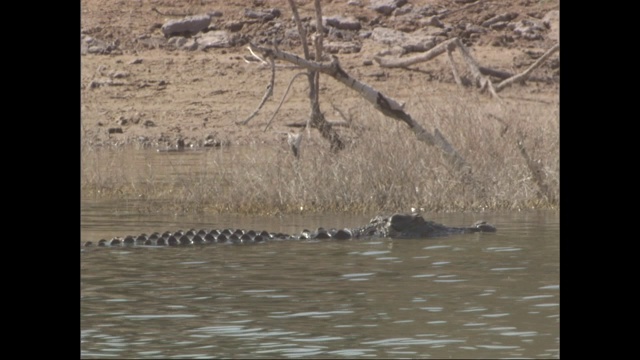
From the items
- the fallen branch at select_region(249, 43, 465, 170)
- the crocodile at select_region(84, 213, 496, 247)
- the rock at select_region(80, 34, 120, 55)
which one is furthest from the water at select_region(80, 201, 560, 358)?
the rock at select_region(80, 34, 120, 55)

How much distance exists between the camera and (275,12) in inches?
1107

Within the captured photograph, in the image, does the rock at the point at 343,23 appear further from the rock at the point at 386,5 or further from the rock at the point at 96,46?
the rock at the point at 96,46

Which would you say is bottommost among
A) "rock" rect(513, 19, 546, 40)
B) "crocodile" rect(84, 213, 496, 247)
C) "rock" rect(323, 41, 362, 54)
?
"crocodile" rect(84, 213, 496, 247)

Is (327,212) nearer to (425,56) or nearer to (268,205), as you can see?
(268,205)

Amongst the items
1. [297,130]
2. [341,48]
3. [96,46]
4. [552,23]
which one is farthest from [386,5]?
[297,130]

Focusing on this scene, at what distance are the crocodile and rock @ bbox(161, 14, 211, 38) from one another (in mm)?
14362

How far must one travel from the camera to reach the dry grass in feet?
48.3

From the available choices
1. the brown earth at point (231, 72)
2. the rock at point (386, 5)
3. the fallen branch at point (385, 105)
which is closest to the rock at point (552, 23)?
the brown earth at point (231, 72)

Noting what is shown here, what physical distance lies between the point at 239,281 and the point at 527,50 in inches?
638

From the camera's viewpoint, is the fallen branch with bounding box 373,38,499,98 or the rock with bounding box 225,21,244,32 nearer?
the fallen branch with bounding box 373,38,499,98

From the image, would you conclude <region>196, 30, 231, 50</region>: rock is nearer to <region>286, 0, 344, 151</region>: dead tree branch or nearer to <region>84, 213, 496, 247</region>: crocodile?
<region>286, 0, 344, 151</region>: dead tree branch

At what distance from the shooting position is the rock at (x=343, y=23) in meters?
26.8
